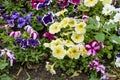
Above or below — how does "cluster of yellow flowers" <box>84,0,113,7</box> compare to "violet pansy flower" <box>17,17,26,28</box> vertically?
above

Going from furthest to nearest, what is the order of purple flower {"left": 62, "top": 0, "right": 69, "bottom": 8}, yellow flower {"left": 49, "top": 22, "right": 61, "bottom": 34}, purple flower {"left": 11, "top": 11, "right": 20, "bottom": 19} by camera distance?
purple flower {"left": 62, "top": 0, "right": 69, "bottom": 8}, purple flower {"left": 11, "top": 11, "right": 20, "bottom": 19}, yellow flower {"left": 49, "top": 22, "right": 61, "bottom": 34}

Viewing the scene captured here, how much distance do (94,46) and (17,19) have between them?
968 millimetres

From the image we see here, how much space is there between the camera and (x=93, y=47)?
13.6ft

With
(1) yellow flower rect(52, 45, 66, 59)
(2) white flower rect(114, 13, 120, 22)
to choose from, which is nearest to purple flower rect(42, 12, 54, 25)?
(1) yellow flower rect(52, 45, 66, 59)

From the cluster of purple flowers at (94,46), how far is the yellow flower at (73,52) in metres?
0.11

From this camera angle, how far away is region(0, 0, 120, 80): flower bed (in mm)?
4094

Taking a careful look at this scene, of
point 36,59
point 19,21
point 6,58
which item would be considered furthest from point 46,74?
point 19,21

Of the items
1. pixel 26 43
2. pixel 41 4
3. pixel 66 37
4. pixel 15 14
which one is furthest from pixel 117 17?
pixel 15 14

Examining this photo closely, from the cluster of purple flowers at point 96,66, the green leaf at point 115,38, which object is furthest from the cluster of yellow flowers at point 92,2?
the cluster of purple flowers at point 96,66

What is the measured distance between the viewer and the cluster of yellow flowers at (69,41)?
4074 millimetres

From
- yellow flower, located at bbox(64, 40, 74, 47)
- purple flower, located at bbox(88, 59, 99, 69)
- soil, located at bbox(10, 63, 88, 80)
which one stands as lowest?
soil, located at bbox(10, 63, 88, 80)

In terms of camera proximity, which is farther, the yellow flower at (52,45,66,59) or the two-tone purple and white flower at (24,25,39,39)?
the two-tone purple and white flower at (24,25,39,39)

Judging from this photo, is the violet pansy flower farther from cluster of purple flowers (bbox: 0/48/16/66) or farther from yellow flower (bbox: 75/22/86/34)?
yellow flower (bbox: 75/22/86/34)

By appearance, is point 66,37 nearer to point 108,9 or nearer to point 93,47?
point 93,47
